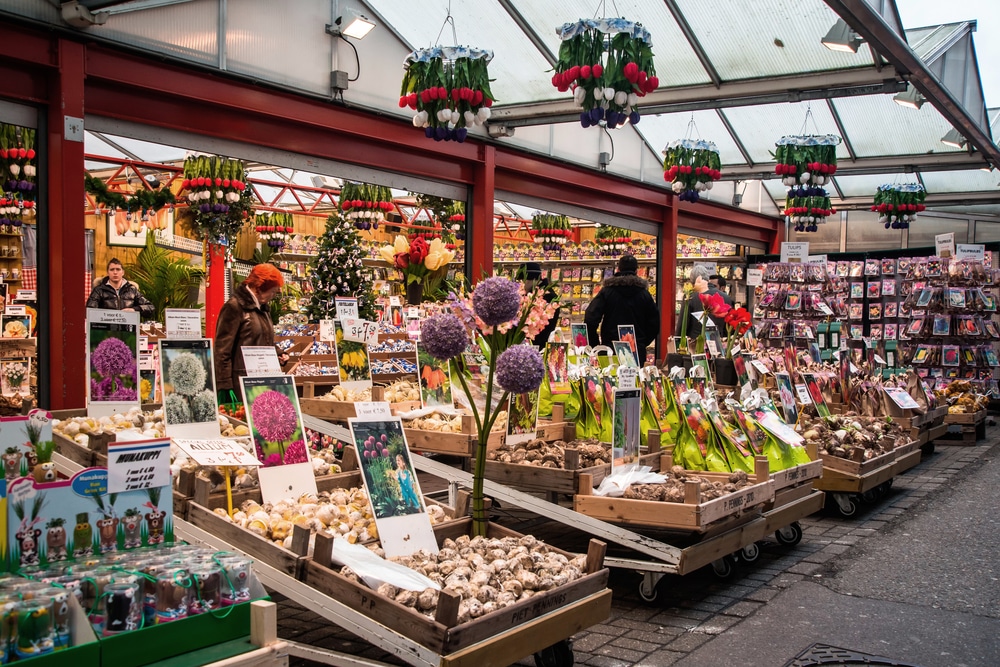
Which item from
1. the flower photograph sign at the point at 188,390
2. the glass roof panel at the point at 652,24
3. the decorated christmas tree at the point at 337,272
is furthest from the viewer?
Answer: the glass roof panel at the point at 652,24

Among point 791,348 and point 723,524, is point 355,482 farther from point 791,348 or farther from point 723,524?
point 791,348

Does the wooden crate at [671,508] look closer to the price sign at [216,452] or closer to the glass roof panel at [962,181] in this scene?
the price sign at [216,452]

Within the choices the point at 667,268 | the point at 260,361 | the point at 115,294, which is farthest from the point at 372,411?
Result: the point at 667,268

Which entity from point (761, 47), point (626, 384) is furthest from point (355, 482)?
point (761, 47)

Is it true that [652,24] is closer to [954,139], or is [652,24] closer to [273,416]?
[954,139]

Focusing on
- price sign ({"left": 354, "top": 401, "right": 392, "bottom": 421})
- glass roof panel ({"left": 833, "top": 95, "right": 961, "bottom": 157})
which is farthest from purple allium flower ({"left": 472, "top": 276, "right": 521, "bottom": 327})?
glass roof panel ({"left": 833, "top": 95, "right": 961, "bottom": 157})

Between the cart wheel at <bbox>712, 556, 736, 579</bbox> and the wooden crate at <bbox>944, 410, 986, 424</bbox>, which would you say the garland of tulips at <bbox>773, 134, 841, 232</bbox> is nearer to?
the wooden crate at <bbox>944, 410, 986, 424</bbox>

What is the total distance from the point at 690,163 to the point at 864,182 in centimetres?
790

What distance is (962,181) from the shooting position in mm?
13969

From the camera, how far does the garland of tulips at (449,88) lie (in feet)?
17.3

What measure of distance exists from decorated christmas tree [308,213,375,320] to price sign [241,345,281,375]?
4.03 meters

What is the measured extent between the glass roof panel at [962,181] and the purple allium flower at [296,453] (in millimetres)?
13283

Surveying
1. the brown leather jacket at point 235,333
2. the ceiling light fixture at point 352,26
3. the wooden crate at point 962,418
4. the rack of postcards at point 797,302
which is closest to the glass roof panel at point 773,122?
the rack of postcards at point 797,302

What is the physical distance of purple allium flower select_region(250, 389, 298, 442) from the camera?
10.9ft
